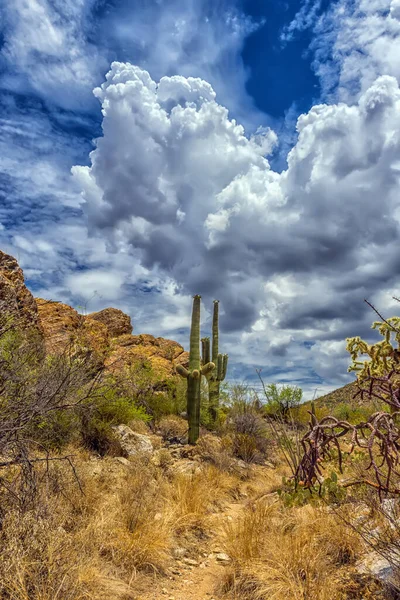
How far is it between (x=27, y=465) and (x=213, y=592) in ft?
8.29

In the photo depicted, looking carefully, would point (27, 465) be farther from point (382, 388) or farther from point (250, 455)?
point (250, 455)

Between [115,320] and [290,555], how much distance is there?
23.6 m

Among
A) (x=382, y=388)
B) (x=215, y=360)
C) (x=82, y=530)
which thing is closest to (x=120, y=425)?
(x=82, y=530)

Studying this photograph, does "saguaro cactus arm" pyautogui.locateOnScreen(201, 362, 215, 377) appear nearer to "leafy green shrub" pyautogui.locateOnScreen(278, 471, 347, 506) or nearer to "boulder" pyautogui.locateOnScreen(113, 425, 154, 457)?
"boulder" pyautogui.locateOnScreen(113, 425, 154, 457)

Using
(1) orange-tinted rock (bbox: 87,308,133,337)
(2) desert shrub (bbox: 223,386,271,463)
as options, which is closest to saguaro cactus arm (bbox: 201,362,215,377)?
(2) desert shrub (bbox: 223,386,271,463)

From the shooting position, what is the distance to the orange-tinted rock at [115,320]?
2683cm

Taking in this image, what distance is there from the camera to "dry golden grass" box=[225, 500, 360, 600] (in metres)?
4.18

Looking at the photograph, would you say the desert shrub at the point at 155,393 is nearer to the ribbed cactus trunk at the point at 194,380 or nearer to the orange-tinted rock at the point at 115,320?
the ribbed cactus trunk at the point at 194,380

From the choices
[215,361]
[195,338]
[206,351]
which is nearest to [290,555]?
[195,338]

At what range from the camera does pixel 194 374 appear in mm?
14250

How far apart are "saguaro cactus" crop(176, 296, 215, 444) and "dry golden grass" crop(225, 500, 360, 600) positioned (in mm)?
7333

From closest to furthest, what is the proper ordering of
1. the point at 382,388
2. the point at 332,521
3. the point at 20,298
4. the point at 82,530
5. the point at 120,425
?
the point at 382,388, the point at 82,530, the point at 332,521, the point at 120,425, the point at 20,298

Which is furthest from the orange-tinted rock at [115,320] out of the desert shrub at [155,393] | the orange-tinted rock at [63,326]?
the orange-tinted rock at [63,326]

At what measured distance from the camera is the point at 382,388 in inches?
89.7
